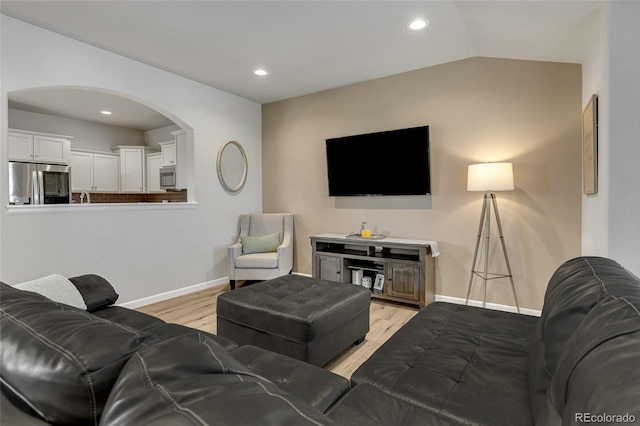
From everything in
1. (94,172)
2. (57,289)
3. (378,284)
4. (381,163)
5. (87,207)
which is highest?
(94,172)

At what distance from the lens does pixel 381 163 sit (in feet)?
12.9

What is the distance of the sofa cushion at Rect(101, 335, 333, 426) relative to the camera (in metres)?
0.47

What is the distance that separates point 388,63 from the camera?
355 centimetres

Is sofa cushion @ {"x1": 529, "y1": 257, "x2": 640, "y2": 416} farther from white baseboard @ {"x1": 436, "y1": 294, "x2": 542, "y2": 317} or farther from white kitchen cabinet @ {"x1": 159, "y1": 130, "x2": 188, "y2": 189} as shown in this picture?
white kitchen cabinet @ {"x1": 159, "y1": 130, "x2": 188, "y2": 189}

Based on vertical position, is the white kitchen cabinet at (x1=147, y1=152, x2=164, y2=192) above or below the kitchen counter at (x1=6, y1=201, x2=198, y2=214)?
above

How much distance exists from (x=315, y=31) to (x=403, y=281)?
103 inches

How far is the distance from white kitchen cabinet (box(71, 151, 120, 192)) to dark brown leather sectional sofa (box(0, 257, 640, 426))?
19.1 feet

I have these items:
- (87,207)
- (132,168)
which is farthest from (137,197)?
(87,207)

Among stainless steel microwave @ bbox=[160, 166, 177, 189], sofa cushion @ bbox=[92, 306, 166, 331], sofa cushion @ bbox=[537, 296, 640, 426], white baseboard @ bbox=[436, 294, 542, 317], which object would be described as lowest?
white baseboard @ bbox=[436, 294, 542, 317]

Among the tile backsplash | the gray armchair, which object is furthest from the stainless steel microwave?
the gray armchair

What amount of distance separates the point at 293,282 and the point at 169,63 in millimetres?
2755

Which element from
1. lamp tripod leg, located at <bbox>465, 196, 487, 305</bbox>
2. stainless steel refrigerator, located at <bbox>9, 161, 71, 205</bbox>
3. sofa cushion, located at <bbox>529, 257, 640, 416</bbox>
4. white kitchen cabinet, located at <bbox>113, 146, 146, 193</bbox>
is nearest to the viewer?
sofa cushion, located at <bbox>529, 257, 640, 416</bbox>

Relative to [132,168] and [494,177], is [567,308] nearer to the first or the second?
[494,177]

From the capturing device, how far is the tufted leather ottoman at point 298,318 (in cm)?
204
